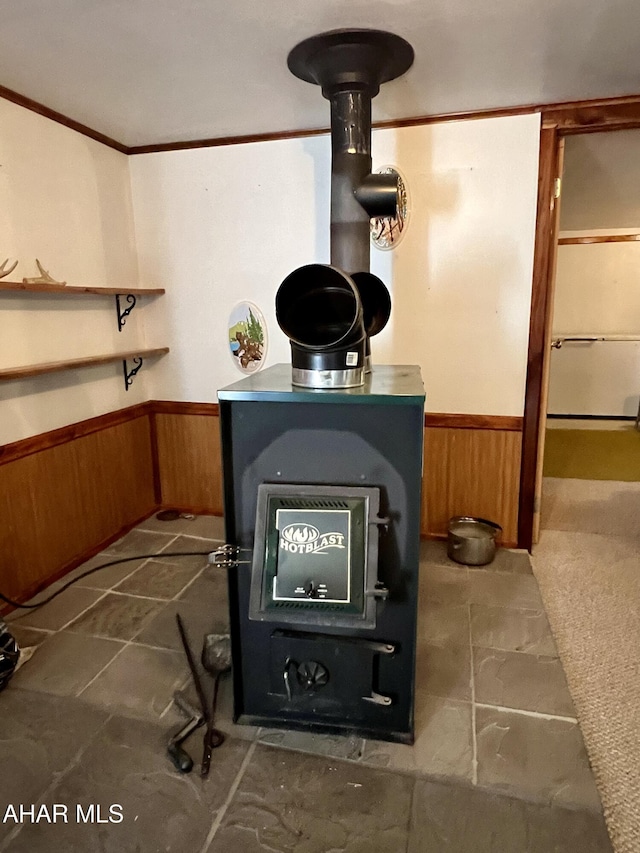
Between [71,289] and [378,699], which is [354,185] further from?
[378,699]

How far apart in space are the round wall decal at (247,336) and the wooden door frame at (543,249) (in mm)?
1365

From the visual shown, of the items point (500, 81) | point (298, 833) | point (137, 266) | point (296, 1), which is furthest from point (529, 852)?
point (137, 266)

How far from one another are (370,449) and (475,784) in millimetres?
928

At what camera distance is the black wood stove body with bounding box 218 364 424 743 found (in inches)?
55.4

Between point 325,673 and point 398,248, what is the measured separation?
194 centimetres

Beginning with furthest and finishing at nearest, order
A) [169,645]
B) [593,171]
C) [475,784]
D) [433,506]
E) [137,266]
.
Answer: [593,171] → [137,266] → [433,506] → [169,645] → [475,784]

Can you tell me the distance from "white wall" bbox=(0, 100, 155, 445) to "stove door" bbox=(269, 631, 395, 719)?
1.50m

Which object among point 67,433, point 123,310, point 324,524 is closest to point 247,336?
point 123,310

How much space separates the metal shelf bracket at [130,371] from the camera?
9.83 feet

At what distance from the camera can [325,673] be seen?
1.57 meters

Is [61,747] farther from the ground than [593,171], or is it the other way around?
[593,171]

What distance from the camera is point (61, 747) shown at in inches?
61.2

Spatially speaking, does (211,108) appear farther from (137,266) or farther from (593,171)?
(593,171)

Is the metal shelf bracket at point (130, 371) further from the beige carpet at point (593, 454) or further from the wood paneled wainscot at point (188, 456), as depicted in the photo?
the beige carpet at point (593, 454)
